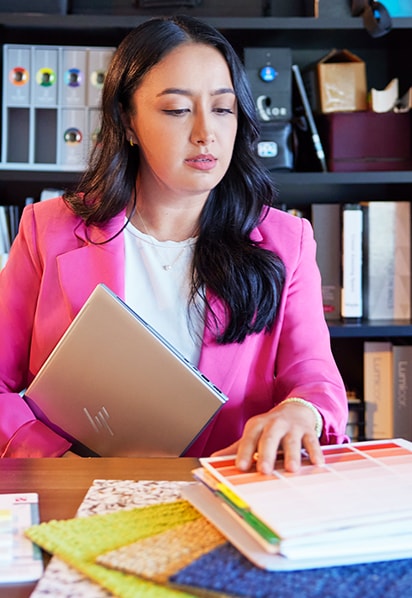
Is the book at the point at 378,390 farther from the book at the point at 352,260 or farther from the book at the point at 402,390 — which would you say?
the book at the point at 352,260

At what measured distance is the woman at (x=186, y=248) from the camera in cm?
138

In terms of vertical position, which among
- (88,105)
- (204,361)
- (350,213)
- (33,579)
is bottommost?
(33,579)

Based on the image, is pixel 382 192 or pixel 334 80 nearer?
pixel 334 80

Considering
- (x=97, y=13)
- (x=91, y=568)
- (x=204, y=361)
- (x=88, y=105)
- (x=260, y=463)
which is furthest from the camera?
(x=97, y=13)

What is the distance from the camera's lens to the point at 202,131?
4.49ft

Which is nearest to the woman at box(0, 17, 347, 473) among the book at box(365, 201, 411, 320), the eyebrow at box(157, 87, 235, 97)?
the eyebrow at box(157, 87, 235, 97)

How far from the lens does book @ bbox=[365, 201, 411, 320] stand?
7.83ft

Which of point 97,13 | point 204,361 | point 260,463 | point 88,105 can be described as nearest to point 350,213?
point 88,105

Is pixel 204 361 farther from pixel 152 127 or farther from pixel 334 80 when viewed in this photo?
pixel 334 80

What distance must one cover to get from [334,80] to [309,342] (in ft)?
4.03

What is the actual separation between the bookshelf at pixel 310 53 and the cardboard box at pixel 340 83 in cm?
10

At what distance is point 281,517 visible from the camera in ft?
2.14

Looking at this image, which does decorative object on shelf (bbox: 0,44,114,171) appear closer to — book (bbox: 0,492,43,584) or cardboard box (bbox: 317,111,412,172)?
cardboard box (bbox: 317,111,412,172)

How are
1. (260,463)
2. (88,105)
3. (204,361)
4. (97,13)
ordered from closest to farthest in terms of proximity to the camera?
1. (260,463)
2. (204,361)
3. (88,105)
4. (97,13)
